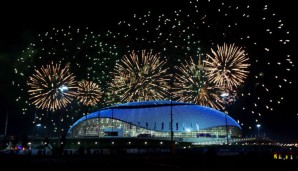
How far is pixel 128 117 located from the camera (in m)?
110

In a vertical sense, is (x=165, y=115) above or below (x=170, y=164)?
above

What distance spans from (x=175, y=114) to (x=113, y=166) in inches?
3030

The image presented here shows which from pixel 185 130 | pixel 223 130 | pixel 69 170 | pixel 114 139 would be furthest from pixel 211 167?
pixel 223 130

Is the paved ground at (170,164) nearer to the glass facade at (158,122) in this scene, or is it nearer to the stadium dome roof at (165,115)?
the glass facade at (158,122)

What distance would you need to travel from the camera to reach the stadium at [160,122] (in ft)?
348

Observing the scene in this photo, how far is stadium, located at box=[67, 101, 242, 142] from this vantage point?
106m

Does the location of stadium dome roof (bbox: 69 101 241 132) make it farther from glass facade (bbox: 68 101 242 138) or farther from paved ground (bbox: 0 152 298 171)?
paved ground (bbox: 0 152 298 171)

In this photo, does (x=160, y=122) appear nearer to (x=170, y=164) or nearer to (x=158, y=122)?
(x=158, y=122)

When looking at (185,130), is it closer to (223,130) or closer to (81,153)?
(223,130)

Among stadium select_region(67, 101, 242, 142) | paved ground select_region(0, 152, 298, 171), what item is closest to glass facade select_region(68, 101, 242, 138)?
stadium select_region(67, 101, 242, 142)

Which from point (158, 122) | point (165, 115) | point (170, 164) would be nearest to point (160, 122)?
point (158, 122)

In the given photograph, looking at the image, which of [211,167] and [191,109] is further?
[191,109]

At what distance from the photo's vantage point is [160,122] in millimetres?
107438

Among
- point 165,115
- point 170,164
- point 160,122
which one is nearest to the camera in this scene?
point 170,164
